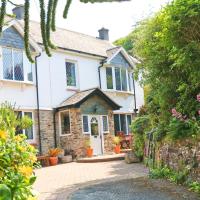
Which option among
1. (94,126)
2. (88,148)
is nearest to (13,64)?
(88,148)

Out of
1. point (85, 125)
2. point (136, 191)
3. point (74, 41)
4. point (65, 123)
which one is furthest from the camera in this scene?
point (74, 41)

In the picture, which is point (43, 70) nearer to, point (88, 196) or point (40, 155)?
point (40, 155)

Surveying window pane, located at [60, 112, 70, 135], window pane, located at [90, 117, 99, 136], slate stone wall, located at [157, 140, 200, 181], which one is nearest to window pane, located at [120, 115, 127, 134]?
window pane, located at [90, 117, 99, 136]

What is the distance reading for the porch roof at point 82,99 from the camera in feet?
75.1

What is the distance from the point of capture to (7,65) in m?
20.8

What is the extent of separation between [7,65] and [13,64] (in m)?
0.39

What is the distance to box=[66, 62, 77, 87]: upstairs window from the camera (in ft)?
81.6

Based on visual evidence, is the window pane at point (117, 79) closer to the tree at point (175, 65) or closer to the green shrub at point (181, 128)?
the tree at point (175, 65)

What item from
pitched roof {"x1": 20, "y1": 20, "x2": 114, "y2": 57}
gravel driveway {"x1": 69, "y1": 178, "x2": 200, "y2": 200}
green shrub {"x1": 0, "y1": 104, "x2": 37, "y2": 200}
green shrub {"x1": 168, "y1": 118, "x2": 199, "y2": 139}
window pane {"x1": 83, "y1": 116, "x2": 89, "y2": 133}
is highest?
pitched roof {"x1": 20, "y1": 20, "x2": 114, "y2": 57}

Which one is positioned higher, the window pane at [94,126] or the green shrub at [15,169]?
the window pane at [94,126]

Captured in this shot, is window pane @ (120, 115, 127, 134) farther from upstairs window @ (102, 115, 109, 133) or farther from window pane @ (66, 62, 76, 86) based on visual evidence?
window pane @ (66, 62, 76, 86)

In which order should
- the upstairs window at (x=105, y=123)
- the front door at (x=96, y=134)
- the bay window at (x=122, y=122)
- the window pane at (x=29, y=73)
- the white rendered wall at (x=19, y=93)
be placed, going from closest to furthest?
the white rendered wall at (x=19, y=93)
the window pane at (x=29, y=73)
the front door at (x=96, y=134)
the upstairs window at (x=105, y=123)
the bay window at (x=122, y=122)

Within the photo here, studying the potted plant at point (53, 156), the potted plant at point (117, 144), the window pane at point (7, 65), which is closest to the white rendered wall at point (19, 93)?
the window pane at point (7, 65)

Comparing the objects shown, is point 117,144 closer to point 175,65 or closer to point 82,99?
point 82,99
